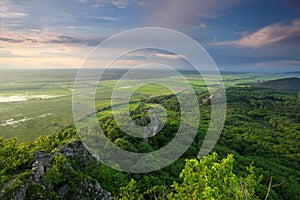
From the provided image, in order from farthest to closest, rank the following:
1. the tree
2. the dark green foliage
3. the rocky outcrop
→ the rocky outcrop
the dark green foliage
the tree

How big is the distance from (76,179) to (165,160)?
60.2 ft

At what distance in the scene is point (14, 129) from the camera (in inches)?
2242

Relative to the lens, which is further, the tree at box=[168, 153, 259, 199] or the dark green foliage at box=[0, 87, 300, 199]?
the dark green foliage at box=[0, 87, 300, 199]

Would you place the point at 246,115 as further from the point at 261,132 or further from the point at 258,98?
the point at 258,98

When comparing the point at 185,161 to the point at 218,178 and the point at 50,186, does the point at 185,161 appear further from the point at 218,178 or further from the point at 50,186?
the point at 50,186

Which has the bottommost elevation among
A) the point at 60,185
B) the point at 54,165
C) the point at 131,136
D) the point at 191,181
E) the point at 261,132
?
the point at 261,132

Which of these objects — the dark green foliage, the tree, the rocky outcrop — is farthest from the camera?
the rocky outcrop

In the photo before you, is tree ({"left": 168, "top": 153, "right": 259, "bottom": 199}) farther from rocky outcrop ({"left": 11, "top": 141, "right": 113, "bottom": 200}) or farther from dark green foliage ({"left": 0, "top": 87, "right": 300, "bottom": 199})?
rocky outcrop ({"left": 11, "top": 141, "right": 113, "bottom": 200})

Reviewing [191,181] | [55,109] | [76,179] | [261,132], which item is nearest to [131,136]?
[76,179]

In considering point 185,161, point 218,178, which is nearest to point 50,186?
point 185,161

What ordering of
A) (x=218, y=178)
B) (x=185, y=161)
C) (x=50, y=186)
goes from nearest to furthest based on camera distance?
(x=218, y=178)
(x=50, y=186)
(x=185, y=161)

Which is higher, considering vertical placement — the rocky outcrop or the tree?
the tree

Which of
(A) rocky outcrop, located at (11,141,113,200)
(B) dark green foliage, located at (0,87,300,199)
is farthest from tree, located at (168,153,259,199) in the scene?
(A) rocky outcrop, located at (11,141,113,200)

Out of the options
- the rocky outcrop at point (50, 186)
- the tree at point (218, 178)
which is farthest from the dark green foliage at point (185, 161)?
the rocky outcrop at point (50, 186)
